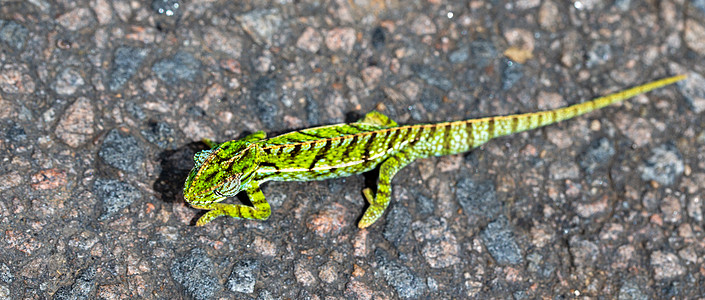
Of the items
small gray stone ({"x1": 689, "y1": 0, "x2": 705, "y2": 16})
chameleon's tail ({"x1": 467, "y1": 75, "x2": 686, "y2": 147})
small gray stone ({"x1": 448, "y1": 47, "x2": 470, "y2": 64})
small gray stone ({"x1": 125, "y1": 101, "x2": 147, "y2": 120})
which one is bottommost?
chameleon's tail ({"x1": 467, "y1": 75, "x2": 686, "y2": 147})

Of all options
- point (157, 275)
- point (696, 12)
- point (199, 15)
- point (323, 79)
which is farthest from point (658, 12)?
point (157, 275)

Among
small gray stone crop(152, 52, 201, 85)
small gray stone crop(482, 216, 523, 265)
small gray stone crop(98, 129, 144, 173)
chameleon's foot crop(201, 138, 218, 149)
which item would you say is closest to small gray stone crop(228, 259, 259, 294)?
chameleon's foot crop(201, 138, 218, 149)

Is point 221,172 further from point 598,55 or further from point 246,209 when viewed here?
point 598,55

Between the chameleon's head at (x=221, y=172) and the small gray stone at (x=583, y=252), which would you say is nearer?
the chameleon's head at (x=221, y=172)

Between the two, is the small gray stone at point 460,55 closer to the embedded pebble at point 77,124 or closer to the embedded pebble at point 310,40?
the embedded pebble at point 310,40

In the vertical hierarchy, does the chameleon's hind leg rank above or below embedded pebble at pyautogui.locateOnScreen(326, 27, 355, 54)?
below

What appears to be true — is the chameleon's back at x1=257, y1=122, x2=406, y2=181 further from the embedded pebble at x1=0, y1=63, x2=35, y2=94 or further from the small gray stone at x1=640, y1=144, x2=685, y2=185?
the small gray stone at x1=640, y1=144, x2=685, y2=185

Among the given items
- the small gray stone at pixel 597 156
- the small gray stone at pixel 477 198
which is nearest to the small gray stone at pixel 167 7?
the small gray stone at pixel 477 198
